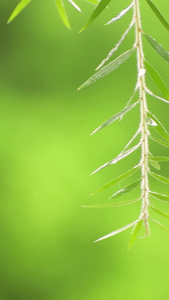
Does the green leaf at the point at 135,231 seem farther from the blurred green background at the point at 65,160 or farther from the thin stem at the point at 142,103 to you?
the blurred green background at the point at 65,160

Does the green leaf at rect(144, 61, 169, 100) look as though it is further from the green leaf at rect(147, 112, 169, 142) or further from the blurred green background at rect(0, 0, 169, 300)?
the blurred green background at rect(0, 0, 169, 300)

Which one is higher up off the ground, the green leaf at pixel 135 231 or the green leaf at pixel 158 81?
the green leaf at pixel 158 81

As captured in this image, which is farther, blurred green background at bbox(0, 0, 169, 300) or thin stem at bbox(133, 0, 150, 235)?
blurred green background at bbox(0, 0, 169, 300)

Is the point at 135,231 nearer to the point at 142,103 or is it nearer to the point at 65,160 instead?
the point at 142,103

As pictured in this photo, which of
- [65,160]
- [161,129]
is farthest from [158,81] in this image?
[65,160]

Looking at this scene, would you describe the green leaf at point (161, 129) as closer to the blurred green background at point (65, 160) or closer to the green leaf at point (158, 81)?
the green leaf at point (158, 81)

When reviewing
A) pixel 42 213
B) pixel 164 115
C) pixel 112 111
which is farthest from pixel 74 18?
pixel 42 213

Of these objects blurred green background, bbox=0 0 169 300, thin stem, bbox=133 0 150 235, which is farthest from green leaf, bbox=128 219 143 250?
blurred green background, bbox=0 0 169 300

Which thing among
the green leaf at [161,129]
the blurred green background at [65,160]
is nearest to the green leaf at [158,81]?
the green leaf at [161,129]

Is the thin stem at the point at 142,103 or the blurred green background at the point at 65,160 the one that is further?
the blurred green background at the point at 65,160
